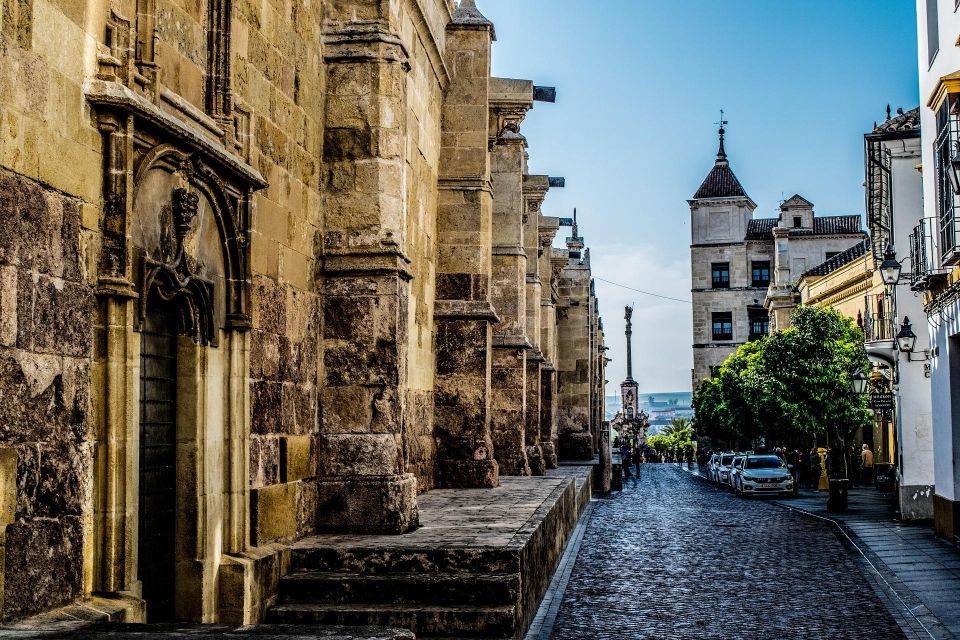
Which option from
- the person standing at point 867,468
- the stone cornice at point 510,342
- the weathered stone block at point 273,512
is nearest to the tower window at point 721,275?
the person standing at point 867,468

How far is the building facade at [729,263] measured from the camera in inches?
3499

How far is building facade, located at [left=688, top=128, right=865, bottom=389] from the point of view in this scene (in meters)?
88.9

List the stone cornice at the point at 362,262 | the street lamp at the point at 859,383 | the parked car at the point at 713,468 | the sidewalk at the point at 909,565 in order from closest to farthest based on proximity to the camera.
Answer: the stone cornice at the point at 362,262, the sidewalk at the point at 909,565, the street lamp at the point at 859,383, the parked car at the point at 713,468

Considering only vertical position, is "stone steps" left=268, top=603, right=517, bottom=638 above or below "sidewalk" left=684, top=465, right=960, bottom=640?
above

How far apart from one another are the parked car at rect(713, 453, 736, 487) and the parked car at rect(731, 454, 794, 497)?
4.44 meters

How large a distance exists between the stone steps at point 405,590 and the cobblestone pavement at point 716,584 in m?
1.64

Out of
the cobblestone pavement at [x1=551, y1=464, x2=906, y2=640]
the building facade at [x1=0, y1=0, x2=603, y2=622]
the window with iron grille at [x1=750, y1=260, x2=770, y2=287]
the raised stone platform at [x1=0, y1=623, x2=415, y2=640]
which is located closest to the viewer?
the raised stone platform at [x1=0, y1=623, x2=415, y2=640]

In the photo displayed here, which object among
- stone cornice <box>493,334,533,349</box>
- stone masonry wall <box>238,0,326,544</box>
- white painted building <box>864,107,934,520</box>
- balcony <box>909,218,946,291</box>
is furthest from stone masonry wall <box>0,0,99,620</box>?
white painted building <box>864,107,934,520</box>

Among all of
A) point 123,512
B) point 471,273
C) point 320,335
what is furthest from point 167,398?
point 471,273

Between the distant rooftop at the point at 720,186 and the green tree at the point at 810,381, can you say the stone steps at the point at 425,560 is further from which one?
the distant rooftop at the point at 720,186

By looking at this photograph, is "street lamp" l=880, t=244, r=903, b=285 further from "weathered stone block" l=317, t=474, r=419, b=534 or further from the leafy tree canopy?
the leafy tree canopy

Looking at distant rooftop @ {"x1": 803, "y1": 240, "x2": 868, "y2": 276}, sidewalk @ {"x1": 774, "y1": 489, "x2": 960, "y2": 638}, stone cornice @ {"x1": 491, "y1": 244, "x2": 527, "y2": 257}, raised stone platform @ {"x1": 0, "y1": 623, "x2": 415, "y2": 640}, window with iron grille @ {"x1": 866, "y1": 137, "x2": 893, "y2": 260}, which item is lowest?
sidewalk @ {"x1": 774, "y1": 489, "x2": 960, "y2": 638}

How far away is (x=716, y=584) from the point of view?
14.2 metres

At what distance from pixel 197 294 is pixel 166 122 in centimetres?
150
